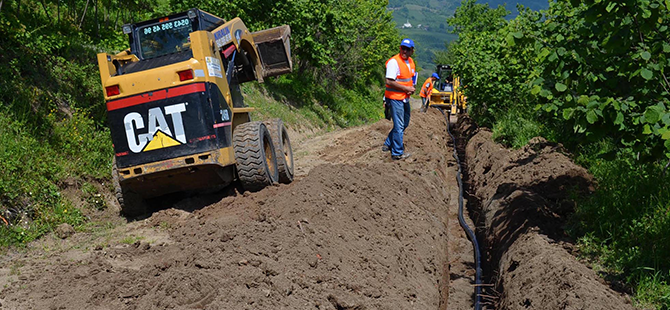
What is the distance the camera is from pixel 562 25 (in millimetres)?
6348

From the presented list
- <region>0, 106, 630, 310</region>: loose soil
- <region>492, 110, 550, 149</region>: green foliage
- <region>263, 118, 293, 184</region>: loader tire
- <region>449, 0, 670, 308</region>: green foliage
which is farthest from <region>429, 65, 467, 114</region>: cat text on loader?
<region>449, 0, 670, 308</region>: green foliage

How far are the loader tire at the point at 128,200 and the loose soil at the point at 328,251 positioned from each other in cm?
23

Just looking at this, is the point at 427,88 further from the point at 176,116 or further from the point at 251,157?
the point at 176,116

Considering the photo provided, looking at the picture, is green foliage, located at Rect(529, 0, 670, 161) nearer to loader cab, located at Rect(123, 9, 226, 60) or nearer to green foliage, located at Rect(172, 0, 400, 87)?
loader cab, located at Rect(123, 9, 226, 60)

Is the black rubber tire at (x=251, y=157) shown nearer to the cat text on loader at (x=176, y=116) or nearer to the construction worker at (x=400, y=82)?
the cat text on loader at (x=176, y=116)

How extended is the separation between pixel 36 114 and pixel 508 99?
9.73 m

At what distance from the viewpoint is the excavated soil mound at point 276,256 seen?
175 inches

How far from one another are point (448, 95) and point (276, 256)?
17877 millimetres

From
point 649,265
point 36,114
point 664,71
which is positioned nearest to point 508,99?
point 664,71

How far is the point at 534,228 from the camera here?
630 cm

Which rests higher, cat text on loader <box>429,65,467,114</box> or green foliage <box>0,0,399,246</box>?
green foliage <box>0,0,399,246</box>

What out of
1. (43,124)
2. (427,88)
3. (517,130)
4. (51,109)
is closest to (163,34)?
(43,124)

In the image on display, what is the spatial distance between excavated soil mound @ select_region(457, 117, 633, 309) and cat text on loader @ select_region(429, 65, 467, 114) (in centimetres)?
999

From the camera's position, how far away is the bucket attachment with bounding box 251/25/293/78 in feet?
33.2
